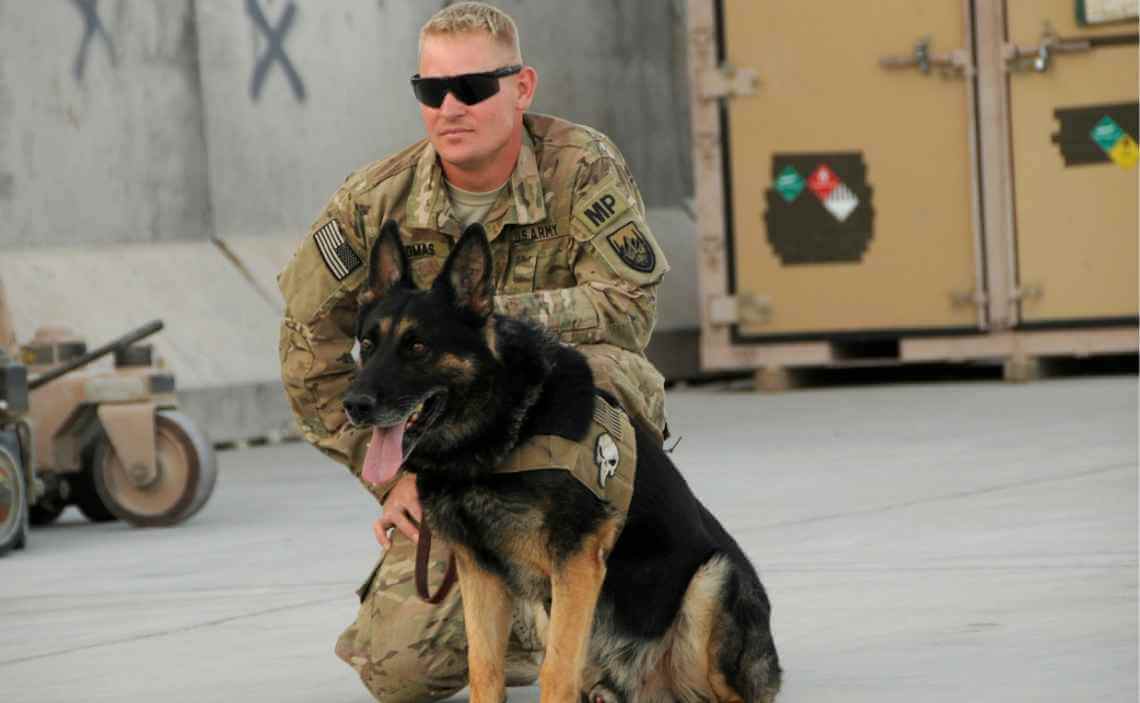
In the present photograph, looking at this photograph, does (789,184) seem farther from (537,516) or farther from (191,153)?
(537,516)

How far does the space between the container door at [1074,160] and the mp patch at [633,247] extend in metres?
8.32

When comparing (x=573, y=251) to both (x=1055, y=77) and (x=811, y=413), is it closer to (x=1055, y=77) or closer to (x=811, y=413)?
(x=811, y=413)

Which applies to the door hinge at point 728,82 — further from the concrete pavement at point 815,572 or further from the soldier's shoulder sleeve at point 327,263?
the soldier's shoulder sleeve at point 327,263

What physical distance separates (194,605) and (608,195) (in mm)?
2227

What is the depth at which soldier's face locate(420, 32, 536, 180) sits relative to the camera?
4.52m

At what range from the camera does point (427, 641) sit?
4.71 m

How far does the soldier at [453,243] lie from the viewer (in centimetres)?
455

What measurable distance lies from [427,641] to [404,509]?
1.19 ft

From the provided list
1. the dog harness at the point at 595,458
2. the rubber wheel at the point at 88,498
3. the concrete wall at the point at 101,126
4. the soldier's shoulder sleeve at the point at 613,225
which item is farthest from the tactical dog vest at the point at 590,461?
the concrete wall at the point at 101,126

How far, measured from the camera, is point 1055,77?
1270 centimetres

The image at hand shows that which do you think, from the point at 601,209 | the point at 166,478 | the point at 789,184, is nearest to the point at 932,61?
the point at 789,184

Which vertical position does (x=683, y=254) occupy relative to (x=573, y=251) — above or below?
below

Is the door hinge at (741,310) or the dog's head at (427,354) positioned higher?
the dog's head at (427,354)

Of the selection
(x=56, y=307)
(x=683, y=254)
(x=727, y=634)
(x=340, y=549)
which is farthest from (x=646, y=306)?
(x=683, y=254)
